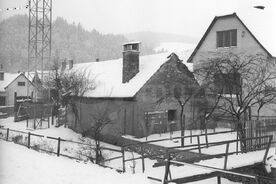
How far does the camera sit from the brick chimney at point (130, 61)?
2516 centimetres

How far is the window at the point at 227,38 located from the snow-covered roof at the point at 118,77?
3.85m

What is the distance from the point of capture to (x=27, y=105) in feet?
107

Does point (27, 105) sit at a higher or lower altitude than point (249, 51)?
lower

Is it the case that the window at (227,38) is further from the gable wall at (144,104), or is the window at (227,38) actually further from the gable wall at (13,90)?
the gable wall at (13,90)

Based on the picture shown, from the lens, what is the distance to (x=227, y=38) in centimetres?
2444

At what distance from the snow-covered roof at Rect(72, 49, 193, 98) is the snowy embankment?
39.8ft

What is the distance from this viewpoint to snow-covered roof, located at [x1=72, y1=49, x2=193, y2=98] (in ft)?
77.4

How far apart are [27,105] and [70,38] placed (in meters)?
15.5

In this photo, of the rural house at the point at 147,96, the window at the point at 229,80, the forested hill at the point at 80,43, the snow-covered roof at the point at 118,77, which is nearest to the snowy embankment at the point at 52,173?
the window at the point at 229,80

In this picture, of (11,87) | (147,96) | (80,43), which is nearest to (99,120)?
(147,96)

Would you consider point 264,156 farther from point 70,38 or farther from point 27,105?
point 70,38

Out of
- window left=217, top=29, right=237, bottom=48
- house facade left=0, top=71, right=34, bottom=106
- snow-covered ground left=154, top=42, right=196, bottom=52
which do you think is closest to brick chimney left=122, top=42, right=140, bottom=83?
snow-covered ground left=154, top=42, right=196, bottom=52

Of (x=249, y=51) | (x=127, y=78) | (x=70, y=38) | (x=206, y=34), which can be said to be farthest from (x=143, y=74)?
(x=70, y=38)

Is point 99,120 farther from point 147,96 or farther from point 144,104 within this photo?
point 147,96
